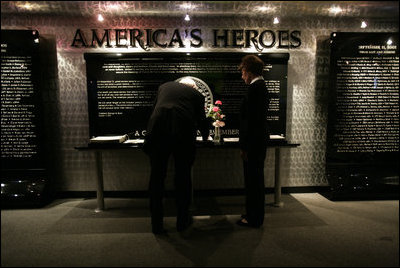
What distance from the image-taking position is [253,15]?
403 cm

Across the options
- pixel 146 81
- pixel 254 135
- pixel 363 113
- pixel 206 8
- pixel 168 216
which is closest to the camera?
pixel 254 135

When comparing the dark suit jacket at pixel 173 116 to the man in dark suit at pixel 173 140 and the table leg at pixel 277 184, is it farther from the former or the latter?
the table leg at pixel 277 184

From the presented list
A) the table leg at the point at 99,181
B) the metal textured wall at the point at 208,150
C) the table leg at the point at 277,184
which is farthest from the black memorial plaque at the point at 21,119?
the table leg at the point at 277,184

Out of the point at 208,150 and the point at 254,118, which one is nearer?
the point at 254,118

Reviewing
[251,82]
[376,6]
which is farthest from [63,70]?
[376,6]

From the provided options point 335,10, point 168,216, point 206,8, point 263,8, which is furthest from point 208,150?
point 335,10

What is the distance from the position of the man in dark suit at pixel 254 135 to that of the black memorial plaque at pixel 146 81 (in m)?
0.99

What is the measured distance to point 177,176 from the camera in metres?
2.99

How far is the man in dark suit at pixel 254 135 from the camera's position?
9.55 feet

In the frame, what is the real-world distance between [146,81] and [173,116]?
4.54 ft

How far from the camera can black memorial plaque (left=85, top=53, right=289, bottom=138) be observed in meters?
3.99

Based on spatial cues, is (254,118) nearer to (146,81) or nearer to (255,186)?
(255,186)

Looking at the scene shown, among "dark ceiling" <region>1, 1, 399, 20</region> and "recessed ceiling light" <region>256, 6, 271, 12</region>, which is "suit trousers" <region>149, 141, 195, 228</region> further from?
"recessed ceiling light" <region>256, 6, 271, 12</region>

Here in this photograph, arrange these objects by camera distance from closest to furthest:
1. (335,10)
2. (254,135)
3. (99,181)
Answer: (254,135)
(99,181)
(335,10)
